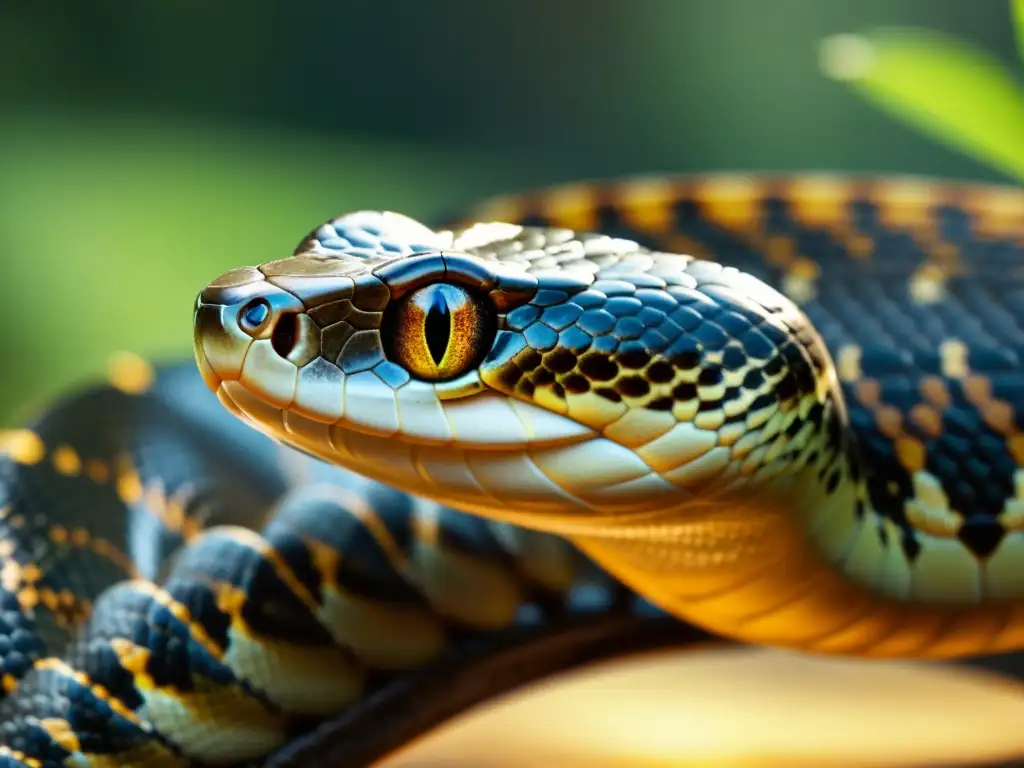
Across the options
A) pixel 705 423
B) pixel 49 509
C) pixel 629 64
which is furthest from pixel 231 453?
pixel 629 64

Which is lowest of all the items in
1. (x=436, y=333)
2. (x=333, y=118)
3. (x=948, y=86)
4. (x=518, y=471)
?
(x=518, y=471)

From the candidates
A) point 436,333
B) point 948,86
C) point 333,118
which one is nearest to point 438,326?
point 436,333

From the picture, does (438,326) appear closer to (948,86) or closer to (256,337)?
(256,337)

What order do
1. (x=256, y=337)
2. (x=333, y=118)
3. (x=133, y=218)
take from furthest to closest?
(x=333, y=118) → (x=133, y=218) → (x=256, y=337)

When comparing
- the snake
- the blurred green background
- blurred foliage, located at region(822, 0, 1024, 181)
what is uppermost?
the blurred green background

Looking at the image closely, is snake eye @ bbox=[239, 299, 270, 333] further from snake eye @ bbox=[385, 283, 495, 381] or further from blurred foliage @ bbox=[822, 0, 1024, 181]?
blurred foliage @ bbox=[822, 0, 1024, 181]

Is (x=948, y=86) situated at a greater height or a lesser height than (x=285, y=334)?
greater

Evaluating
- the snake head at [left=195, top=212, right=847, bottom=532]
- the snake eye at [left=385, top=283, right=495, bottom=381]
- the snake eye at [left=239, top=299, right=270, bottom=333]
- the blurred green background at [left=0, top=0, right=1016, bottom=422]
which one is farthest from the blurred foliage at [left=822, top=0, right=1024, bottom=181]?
the blurred green background at [left=0, top=0, right=1016, bottom=422]

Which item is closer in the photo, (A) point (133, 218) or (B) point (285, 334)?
(B) point (285, 334)

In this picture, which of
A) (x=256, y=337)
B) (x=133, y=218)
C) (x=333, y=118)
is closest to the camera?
(x=256, y=337)
